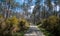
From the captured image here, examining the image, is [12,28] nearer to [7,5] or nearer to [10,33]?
[10,33]

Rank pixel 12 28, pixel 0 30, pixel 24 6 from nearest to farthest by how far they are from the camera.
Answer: pixel 0 30 < pixel 12 28 < pixel 24 6

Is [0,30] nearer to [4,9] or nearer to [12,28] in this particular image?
[12,28]

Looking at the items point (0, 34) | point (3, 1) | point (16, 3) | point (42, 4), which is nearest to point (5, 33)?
point (0, 34)

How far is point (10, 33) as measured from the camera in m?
18.8

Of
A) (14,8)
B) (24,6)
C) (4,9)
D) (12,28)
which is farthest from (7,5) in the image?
(12,28)

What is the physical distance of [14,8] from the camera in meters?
47.1

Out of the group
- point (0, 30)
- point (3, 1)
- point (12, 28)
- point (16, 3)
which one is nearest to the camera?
point (0, 30)

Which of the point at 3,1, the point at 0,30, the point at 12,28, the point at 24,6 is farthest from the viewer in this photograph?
the point at 24,6

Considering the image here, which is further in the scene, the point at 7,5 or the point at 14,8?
the point at 14,8

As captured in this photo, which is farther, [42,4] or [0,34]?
[42,4]

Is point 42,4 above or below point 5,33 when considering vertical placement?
above

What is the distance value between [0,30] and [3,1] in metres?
25.0

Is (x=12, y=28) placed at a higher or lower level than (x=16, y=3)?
lower

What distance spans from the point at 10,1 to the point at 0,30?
993 inches
